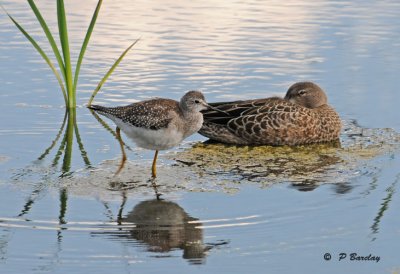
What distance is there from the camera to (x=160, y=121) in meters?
10.9

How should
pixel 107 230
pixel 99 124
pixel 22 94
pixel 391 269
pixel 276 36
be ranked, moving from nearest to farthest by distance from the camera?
pixel 391 269 → pixel 107 230 → pixel 99 124 → pixel 22 94 → pixel 276 36

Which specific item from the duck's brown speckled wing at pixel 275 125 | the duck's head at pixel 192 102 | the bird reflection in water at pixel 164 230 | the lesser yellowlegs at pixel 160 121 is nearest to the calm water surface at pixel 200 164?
the bird reflection in water at pixel 164 230

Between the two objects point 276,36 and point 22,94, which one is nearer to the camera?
point 22,94

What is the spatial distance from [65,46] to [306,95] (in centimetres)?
314

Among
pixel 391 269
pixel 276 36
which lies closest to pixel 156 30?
pixel 276 36

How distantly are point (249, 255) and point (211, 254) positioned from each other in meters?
0.32

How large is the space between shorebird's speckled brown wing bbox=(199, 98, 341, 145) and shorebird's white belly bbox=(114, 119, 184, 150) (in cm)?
180

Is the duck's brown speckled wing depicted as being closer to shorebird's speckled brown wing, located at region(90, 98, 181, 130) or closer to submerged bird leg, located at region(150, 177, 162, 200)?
shorebird's speckled brown wing, located at region(90, 98, 181, 130)

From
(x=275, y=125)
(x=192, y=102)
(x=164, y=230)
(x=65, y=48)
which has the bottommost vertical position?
(x=164, y=230)

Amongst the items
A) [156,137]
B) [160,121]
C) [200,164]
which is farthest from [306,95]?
[156,137]

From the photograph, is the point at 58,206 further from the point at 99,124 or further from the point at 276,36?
the point at 276,36

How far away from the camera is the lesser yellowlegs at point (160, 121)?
10.9 meters

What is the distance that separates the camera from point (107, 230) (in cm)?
909

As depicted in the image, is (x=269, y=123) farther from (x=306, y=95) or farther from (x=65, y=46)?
(x=65, y=46)
